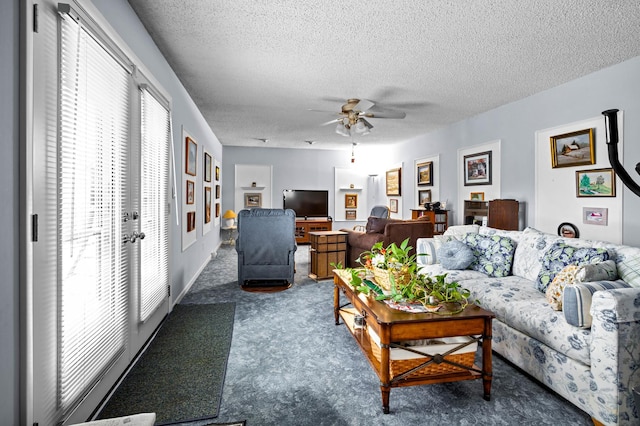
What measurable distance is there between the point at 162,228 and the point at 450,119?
15.4 feet

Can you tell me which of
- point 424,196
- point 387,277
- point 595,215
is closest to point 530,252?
point 595,215

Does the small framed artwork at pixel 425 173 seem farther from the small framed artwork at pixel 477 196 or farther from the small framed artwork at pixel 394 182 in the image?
the small framed artwork at pixel 477 196

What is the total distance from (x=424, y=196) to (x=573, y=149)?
10.3ft

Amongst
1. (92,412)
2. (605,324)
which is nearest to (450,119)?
(605,324)

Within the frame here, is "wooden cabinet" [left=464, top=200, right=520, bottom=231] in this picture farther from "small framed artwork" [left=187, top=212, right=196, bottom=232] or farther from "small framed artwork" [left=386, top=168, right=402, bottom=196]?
"small framed artwork" [left=187, top=212, right=196, bottom=232]

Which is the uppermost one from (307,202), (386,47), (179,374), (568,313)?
(386,47)

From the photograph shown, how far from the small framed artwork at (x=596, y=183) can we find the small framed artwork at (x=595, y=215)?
0.15m

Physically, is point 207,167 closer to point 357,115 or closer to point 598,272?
point 357,115

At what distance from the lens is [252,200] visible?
28.2 feet

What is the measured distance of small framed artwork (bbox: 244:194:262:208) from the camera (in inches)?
337

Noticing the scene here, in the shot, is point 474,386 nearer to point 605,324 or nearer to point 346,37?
point 605,324

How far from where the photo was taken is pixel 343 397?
1.94 meters

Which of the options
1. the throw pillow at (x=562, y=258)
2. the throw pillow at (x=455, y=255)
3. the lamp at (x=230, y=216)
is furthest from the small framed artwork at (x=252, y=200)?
the throw pillow at (x=562, y=258)

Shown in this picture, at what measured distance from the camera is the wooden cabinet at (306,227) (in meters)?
8.33
